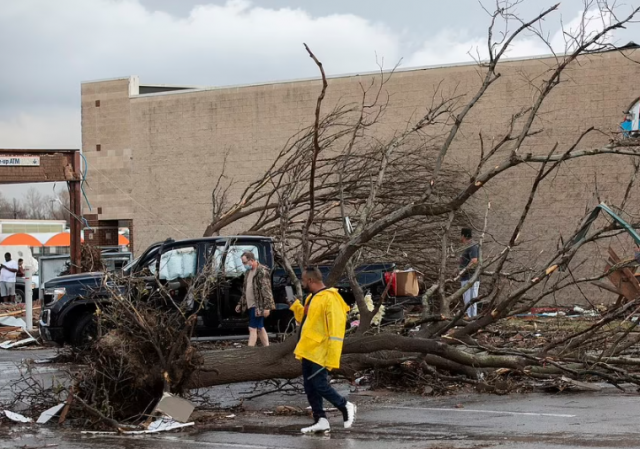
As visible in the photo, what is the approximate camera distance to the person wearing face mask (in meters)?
13.5

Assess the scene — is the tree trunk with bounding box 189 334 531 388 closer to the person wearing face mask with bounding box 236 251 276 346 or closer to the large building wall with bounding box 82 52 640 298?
the person wearing face mask with bounding box 236 251 276 346

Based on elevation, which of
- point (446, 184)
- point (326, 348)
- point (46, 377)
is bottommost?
point (46, 377)

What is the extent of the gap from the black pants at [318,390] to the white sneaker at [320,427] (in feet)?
0.25

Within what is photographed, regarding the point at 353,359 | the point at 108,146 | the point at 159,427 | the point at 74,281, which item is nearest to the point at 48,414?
the point at 159,427

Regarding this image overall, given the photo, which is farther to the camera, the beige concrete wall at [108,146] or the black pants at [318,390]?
the beige concrete wall at [108,146]

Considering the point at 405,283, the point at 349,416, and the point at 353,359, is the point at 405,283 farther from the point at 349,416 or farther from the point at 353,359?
the point at 349,416

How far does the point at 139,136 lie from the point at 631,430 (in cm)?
2162

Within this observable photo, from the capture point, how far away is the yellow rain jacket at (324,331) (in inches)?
326

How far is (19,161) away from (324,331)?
13195 millimetres

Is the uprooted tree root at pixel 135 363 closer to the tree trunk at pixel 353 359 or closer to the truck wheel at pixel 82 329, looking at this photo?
the tree trunk at pixel 353 359

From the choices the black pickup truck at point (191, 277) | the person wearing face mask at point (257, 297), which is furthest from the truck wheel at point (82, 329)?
the person wearing face mask at point (257, 297)

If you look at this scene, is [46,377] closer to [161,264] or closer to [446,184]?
[161,264]

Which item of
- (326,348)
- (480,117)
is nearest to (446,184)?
(480,117)

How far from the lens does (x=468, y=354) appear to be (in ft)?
33.6
